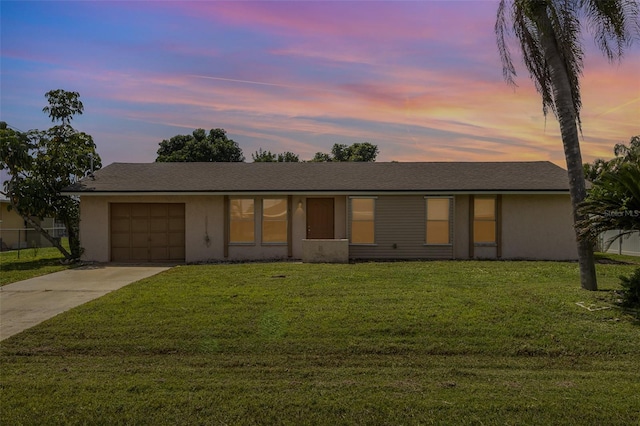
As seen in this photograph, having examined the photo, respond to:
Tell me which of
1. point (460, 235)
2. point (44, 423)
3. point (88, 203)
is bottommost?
point (44, 423)

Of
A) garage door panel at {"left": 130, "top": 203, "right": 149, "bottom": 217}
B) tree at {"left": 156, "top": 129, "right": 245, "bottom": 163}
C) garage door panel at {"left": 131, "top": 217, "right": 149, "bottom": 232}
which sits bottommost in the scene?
garage door panel at {"left": 131, "top": 217, "right": 149, "bottom": 232}

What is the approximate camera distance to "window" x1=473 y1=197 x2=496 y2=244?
1634 cm

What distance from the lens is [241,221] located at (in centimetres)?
1638

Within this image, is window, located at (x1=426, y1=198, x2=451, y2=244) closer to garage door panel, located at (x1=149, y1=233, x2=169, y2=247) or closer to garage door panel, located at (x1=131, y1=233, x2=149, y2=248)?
garage door panel, located at (x1=149, y1=233, x2=169, y2=247)

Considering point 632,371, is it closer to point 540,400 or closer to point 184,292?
point 540,400

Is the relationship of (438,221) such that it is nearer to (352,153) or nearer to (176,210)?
(176,210)

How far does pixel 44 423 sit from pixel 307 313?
417cm

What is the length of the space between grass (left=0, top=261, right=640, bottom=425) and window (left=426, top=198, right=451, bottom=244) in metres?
6.28

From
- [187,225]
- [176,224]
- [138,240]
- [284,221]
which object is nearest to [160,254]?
[138,240]

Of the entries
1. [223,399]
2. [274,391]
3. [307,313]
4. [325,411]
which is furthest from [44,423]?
[307,313]

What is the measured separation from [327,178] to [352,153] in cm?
Result: 3582

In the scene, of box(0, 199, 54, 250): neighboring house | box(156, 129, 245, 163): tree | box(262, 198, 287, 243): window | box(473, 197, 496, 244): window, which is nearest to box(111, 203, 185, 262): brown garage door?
box(262, 198, 287, 243): window

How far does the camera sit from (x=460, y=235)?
641 inches

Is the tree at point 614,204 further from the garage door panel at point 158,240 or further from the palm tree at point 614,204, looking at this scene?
the garage door panel at point 158,240
